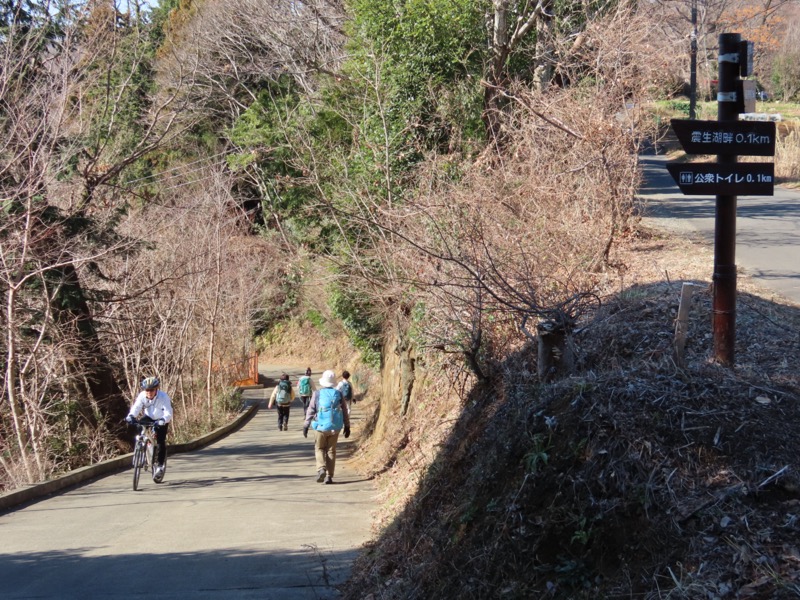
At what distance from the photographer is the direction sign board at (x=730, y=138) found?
6.17m

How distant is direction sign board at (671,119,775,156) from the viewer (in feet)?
20.2

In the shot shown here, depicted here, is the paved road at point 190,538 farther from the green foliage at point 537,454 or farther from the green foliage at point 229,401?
the green foliage at point 229,401

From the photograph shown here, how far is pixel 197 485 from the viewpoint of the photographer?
47.7 ft

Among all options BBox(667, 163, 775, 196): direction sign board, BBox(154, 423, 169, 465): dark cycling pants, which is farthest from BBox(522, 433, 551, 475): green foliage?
BBox(154, 423, 169, 465): dark cycling pants

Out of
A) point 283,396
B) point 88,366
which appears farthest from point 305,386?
point 88,366

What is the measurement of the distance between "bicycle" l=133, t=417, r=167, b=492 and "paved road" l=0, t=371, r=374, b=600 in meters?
0.33

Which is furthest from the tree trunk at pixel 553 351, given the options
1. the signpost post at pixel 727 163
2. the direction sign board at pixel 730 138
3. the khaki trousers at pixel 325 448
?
A: the khaki trousers at pixel 325 448

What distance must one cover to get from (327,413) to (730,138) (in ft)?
29.3

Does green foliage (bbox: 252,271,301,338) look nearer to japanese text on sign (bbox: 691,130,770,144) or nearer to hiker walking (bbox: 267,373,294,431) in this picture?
hiker walking (bbox: 267,373,294,431)

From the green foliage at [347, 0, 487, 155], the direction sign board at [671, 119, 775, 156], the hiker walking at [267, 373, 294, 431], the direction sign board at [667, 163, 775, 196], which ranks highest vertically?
the green foliage at [347, 0, 487, 155]

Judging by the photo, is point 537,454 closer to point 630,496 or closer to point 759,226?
point 630,496

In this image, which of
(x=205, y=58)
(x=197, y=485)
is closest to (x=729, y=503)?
(x=197, y=485)

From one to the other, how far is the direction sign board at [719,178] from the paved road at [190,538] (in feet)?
14.8

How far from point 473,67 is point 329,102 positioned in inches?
179
